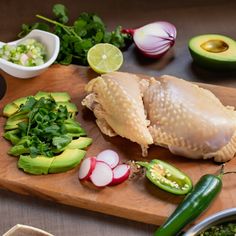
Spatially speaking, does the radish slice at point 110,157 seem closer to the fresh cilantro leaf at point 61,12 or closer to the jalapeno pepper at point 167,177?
the jalapeno pepper at point 167,177

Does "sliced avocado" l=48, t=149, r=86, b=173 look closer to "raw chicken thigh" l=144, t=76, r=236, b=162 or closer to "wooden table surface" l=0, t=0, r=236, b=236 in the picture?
"wooden table surface" l=0, t=0, r=236, b=236

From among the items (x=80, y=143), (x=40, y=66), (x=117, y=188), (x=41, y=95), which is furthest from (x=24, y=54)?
(x=117, y=188)

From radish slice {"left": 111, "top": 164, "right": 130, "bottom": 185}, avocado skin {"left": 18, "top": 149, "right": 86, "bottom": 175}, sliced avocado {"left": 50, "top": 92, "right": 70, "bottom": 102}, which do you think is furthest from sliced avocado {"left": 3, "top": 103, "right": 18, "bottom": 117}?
radish slice {"left": 111, "top": 164, "right": 130, "bottom": 185}

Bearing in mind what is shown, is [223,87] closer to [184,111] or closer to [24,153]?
[184,111]

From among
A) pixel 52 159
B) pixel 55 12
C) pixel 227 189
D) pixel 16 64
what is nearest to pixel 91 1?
pixel 55 12

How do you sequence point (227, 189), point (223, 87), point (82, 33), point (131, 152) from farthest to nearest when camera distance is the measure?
point (82, 33) < point (223, 87) < point (131, 152) < point (227, 189)

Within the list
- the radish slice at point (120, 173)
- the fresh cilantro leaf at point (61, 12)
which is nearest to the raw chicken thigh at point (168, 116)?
the radish slice at point (120, 173)

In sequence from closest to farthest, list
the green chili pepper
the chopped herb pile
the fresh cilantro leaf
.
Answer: the green chili pepper → the chopped herb pile → the fresh cilantro leaf
